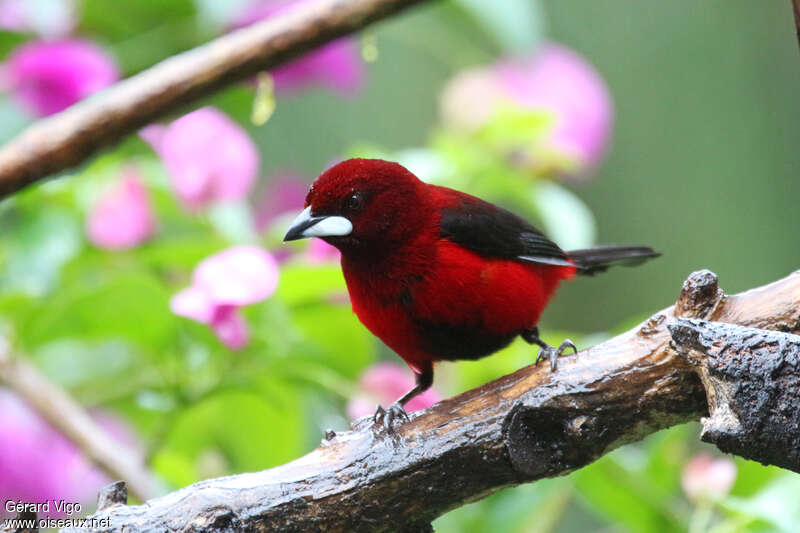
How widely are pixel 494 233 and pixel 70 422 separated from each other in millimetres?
961

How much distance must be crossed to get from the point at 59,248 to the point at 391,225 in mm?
766

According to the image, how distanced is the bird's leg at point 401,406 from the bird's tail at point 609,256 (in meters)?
0.45

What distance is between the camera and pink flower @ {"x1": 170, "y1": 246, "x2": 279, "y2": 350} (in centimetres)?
182

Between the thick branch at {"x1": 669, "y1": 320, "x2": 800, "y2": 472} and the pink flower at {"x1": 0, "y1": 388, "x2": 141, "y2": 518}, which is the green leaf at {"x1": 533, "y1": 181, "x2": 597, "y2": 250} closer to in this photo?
the thick branch at {"x1": 669, "y1": 320, "x2": 800, "y2": 472}

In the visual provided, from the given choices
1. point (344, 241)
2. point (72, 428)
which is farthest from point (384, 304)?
point (72, 428)

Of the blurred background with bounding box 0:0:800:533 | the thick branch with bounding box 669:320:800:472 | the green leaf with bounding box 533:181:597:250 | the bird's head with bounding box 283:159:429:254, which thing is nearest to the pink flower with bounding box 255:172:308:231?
the blurred background with bounding box 0:0:800:533

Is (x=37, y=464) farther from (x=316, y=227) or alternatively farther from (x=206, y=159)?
(x=316, y=227)

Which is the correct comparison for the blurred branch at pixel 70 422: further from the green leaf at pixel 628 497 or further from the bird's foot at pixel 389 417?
the green leaf at pixel 628 497

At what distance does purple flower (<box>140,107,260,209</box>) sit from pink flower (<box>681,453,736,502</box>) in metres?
1.12

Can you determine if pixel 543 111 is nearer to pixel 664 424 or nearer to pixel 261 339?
pixel 261 339

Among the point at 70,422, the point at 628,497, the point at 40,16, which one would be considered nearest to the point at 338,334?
the point at 70,422

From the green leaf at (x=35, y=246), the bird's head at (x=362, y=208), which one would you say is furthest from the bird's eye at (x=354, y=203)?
the green leaf at (x=35, y=246)

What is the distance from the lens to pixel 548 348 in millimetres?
1689

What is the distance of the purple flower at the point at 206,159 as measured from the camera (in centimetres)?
211
